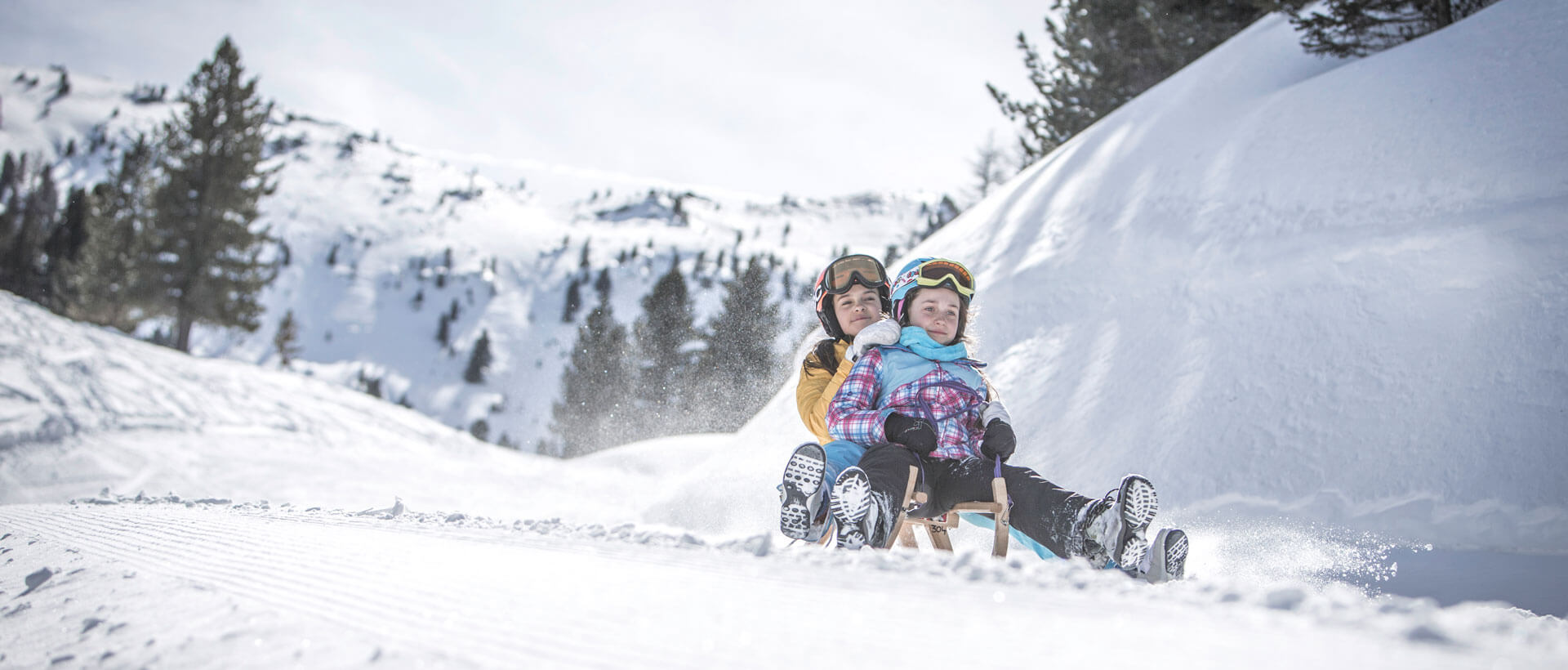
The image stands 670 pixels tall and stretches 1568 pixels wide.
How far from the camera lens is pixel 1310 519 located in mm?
2727

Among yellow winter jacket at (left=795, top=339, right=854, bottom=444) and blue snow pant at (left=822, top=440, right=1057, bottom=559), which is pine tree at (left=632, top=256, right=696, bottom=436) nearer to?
yellow winter jacket at (left=795, top=339, right=854, bottom=444)

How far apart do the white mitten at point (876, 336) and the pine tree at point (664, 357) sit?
21449 millimetres

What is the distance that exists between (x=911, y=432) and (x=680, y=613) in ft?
4.76

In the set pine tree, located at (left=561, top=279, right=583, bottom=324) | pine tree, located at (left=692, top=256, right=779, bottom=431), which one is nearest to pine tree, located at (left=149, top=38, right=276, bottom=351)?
pine tree, located at (left=692, top=256, right=779, bottom=431)

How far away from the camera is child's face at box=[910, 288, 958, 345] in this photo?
111 inches

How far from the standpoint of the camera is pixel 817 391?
3045 millimetres

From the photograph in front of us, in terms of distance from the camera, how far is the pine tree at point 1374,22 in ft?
18.0

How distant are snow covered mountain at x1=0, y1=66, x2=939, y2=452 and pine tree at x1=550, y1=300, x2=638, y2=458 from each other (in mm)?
45399

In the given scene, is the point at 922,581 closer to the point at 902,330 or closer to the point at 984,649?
the point at 984,649

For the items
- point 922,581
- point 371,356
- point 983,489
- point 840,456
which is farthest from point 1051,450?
point 371,356

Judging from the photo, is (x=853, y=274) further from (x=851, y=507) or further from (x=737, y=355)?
(x=737, y=355)

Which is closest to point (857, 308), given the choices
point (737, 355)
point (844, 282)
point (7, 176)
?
point (844, 282)

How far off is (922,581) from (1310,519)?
2187 mm

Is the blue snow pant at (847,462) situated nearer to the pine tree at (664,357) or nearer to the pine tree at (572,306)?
the pine tree at (664,357)
